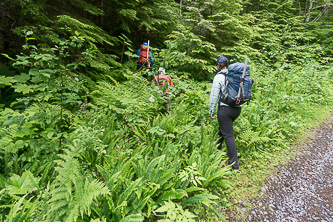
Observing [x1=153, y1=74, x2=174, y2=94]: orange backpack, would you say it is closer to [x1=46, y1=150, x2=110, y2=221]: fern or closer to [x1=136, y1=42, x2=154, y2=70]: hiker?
[x1=136, y1=42, x2=154, y2=70]: hiker

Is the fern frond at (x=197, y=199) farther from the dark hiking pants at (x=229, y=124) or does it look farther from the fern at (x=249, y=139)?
the fern at (x=249, y=139)

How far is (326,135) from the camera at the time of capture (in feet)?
19.5

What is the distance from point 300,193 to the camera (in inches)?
137

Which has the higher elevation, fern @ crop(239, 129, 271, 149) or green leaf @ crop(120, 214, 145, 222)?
fern @ crop(239, 129, 271, 149)

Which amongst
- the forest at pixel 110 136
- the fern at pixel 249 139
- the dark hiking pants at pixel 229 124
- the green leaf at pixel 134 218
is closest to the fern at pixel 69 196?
the forest at pixel 110 136

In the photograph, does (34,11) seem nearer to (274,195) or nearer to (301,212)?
(274,195)

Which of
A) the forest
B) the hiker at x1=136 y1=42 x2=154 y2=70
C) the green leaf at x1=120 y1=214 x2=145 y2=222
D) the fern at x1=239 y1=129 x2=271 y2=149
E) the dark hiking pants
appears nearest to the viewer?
the green leaf at x1=120 y1=214 x2=145 y2=222

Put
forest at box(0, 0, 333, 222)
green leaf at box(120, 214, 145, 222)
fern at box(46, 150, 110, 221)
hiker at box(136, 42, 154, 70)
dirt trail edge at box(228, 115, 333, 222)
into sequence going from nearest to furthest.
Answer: fern at box(46, 150, 110, 221) → green leaf at box(120, 214, 145, 222) → forest at box(0, 0, 333, 222) → dirt trail edge at box(228, 115, 333, 222) → hiker at box(136, 42, 154, 70)

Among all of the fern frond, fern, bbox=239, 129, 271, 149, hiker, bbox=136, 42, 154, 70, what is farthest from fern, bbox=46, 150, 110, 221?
fern, bbox=239, 129, 271, 149

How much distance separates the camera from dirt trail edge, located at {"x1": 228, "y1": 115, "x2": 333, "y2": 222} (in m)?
2.98

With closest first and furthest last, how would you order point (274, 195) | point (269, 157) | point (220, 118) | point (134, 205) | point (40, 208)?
point (40, 208) → point (134, 205) → point (274, 195) → point (220, 118) → point (269, 157)

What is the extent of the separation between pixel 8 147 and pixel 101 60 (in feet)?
12.1

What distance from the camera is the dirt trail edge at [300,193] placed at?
2982 mm

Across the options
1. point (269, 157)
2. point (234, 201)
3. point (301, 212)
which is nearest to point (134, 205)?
point (234, 201)
